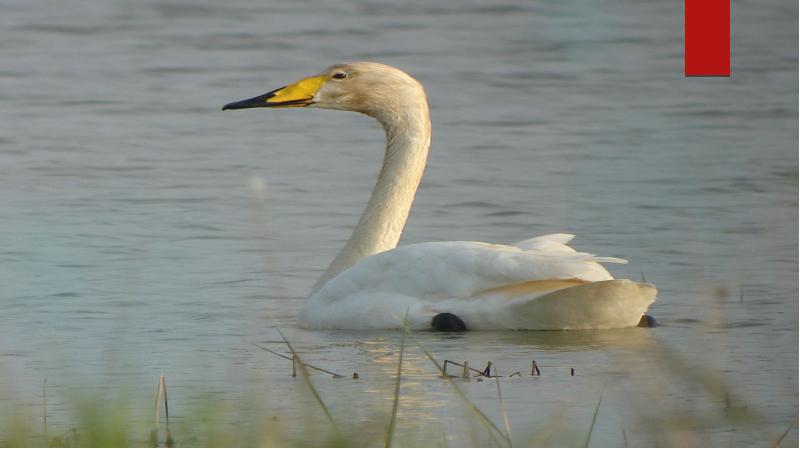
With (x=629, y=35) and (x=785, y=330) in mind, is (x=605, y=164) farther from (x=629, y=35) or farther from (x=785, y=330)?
(x=629, y=35)

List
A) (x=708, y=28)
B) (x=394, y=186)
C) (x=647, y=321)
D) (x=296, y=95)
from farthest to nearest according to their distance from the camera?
1. (x=708, y=28)
2. (x=296, y=95)
3. (x=394, y=186)
4. (x=647, y=321)

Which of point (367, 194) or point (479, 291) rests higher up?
point (479, 291)

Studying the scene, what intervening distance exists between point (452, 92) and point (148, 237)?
20.4 ft

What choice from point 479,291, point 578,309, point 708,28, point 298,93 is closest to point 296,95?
point 298,93

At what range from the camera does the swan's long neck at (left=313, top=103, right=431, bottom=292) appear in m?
9.52

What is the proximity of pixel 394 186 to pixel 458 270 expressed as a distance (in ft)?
4.81

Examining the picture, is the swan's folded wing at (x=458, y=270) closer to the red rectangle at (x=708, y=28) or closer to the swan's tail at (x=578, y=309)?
the swan's tail at (x=578, y=309)

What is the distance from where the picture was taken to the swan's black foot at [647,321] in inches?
338

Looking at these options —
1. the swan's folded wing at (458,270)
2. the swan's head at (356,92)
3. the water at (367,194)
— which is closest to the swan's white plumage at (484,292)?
the swan's folded wing at (458,270)

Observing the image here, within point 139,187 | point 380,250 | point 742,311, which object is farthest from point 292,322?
point 139,187

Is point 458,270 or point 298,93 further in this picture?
point 298,93

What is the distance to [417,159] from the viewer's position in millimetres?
9859

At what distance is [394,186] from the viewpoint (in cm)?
974

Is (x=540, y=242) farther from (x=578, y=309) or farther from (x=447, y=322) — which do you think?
(x=447, y=322)
